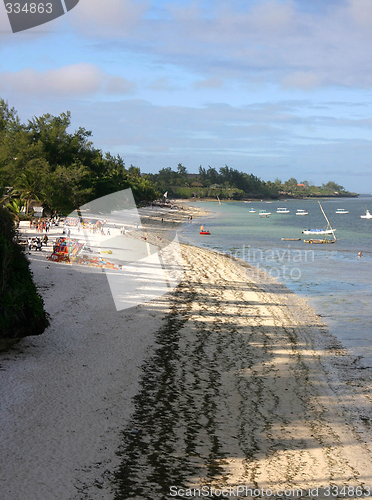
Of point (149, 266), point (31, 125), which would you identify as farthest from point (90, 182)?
point (149, 266)

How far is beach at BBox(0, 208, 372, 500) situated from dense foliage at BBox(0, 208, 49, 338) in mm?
738

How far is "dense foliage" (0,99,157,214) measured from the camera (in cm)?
4575

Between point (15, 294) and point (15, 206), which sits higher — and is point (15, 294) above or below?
below

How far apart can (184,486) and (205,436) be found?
1.47 meters

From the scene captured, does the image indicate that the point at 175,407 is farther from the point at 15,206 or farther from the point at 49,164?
the point at 49,164

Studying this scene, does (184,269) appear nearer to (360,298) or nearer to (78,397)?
(360,298)

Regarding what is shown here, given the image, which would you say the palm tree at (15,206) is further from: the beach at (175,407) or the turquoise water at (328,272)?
the beach at (175,407)

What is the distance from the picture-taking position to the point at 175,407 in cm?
909

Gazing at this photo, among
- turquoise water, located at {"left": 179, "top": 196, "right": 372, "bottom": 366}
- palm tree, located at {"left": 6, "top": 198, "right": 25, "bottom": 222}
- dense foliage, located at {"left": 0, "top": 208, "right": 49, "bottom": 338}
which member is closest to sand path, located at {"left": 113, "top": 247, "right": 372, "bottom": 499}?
turquoise water, located at {"left": 179, "top": 196, "right": 372, "bottom": 366}

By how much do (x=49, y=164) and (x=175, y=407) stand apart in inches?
1861

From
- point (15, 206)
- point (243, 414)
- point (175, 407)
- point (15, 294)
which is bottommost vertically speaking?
point (243, 414)

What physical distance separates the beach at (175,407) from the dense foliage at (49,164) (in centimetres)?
3200

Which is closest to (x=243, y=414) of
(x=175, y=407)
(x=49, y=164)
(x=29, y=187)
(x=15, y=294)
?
(x=175, y=407)

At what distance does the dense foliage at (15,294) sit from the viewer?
10180 millimetres
